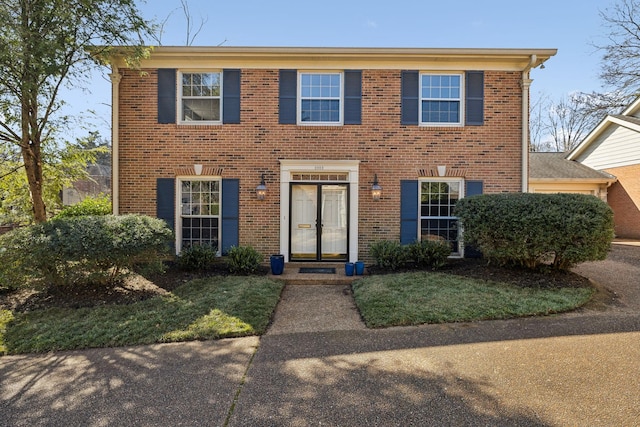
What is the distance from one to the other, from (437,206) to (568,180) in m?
8.26

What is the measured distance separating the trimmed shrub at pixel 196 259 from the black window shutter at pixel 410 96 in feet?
18.2

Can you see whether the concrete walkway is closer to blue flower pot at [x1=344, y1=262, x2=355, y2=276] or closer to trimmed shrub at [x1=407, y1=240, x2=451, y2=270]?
blue flower pot at [x1=344, y1=262, x2=355, y2=276]

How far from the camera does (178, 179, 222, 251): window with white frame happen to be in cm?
827

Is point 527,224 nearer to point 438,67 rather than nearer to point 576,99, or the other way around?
point 438,67

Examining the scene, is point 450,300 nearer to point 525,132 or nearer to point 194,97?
point 525,132

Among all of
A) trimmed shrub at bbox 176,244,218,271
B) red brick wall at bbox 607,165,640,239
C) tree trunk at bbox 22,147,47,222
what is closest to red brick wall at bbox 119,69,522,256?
trimmed shrub at bbox 176,244,218,271

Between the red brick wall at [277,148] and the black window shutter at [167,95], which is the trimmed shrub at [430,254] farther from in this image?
the black window shutter at [167,95]

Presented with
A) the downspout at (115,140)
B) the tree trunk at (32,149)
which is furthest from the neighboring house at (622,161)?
the tree trunk at (32,149)

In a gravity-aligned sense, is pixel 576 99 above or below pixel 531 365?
above

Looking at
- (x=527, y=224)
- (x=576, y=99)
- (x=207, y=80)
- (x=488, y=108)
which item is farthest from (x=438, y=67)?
(x=576, y=99)

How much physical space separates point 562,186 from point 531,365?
12462mm

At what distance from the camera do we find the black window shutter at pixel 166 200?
26.8 feet

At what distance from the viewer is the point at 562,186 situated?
1320cm

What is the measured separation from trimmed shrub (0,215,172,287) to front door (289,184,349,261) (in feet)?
10.8
